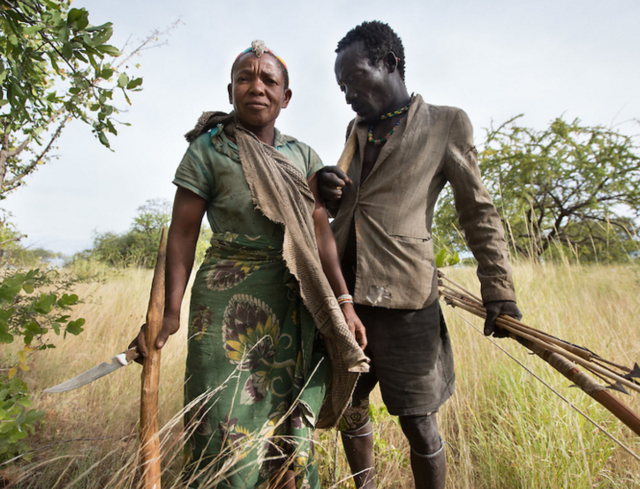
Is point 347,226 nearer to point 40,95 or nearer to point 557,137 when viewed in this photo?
point 40,95

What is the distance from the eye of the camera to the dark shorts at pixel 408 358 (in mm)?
1964

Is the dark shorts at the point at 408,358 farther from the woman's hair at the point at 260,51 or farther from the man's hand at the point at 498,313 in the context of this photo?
the woman's hair at the point at 260,51

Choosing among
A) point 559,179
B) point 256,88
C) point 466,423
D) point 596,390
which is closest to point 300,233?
point 256,88

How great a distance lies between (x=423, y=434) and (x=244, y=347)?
3.24ft

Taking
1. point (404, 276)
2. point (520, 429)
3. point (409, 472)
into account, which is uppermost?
point (404, 276)

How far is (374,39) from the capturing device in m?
2.21

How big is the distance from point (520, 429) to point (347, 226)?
159cm

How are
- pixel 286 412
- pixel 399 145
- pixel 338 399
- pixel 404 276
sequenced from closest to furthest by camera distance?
pixel 286 412
pixel 338 399
pixel 404 276
pixel 399 145

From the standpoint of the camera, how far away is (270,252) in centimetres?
166

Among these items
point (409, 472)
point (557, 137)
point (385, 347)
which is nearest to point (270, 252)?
point (385, 347)

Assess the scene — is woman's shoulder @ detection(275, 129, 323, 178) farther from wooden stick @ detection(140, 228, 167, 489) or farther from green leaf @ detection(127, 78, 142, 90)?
wooden stick @ detection(140, 228, 167, 489)

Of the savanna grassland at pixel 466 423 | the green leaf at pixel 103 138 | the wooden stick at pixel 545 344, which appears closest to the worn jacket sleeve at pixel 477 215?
the wooden stick at pixel 545 344

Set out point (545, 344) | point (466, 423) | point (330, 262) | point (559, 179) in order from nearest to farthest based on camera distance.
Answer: point (545, 344), point (330, 262), point (466, 423), point (559, 179)

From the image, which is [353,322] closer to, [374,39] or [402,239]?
[402,239]
